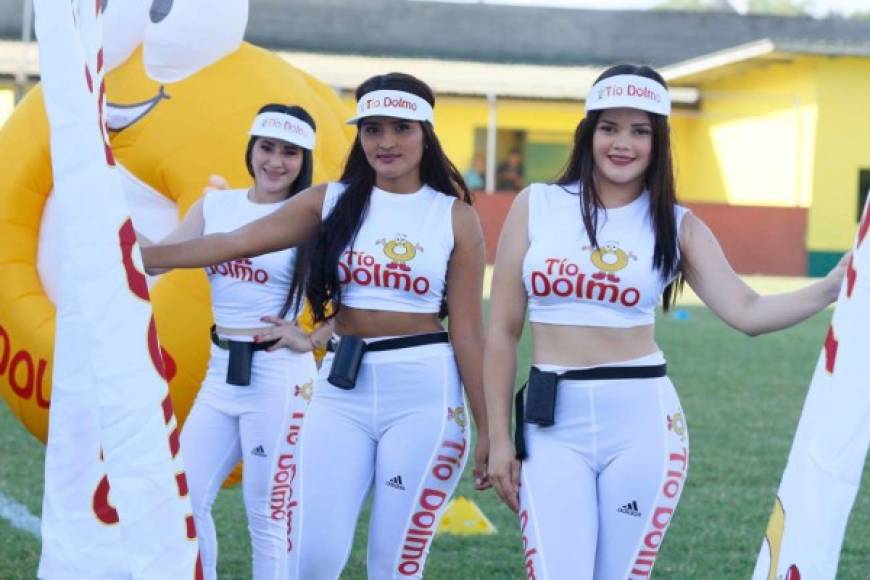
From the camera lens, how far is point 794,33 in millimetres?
41406

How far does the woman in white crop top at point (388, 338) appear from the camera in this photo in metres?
4.73

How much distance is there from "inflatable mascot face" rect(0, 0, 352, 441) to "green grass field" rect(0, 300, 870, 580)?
36.7 inches

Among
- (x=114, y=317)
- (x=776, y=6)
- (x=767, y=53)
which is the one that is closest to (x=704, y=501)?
(x=114, y=317)

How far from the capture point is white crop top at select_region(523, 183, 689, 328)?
4.16 m

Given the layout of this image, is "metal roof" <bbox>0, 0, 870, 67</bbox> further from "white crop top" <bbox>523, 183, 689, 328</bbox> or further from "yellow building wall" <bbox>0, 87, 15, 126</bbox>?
"white crop top" <bbox>523, 183, 689, 328</bbox>

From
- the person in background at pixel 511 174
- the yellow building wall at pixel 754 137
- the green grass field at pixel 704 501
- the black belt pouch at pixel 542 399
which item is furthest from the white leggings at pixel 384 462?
the person in background at pixel 511 174

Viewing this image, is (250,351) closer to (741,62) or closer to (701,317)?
(701,317)

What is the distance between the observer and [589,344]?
420cm

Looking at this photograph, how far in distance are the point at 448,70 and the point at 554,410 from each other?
104 ft

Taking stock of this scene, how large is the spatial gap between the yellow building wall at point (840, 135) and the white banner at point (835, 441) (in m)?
28.8

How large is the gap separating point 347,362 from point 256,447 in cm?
110

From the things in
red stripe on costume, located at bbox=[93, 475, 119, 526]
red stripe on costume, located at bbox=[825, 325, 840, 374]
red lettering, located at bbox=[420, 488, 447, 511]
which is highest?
red stripe on costume, located at bbox=[825, 325, 840, 374]

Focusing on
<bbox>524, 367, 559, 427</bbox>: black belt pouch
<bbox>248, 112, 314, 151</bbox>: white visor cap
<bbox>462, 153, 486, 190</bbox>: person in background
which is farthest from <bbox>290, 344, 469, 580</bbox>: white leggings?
<bbox>462, 153, 486, 190</bbox>: person in background

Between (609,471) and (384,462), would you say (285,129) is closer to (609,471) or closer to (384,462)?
(384,462)
